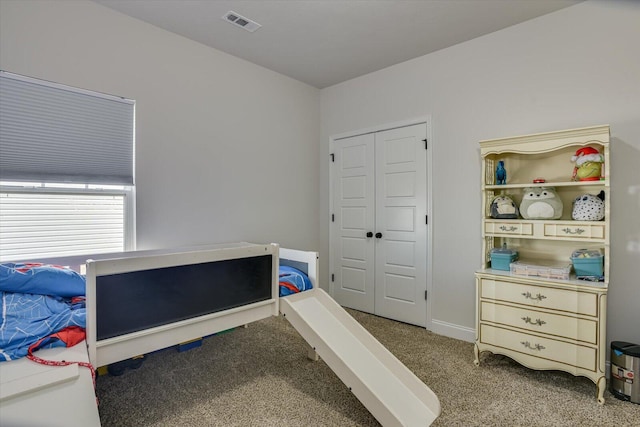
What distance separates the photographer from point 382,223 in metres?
3.61

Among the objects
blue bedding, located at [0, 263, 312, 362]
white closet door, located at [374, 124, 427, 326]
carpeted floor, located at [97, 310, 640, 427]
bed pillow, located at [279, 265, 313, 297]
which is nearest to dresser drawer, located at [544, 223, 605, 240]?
carpeted floor, located at [97, 310, 640, 427]

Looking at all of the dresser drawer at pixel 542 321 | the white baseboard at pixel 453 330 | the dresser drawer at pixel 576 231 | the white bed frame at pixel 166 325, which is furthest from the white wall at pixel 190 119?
the dresser drawer at pixel 576 231

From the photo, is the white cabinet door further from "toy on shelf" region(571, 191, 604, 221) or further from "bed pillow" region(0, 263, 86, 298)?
"bed pillow" region(0, 263, 86, 298)

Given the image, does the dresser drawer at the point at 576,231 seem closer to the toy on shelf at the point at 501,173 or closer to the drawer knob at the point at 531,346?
the toy on shelf at the point at 501,173

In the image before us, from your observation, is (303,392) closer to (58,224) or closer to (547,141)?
(58,224)

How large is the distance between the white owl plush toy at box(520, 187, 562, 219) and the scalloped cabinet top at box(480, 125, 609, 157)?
0.30 metres

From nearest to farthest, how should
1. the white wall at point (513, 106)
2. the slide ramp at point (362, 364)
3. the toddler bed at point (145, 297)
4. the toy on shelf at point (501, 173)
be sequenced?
the toddler bed at point (145, 297) < the slide ramp at point (362, 364) < the white wall at point (513, 106) < the toy on shelf at point (501, 173)

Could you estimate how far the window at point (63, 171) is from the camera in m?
2.18

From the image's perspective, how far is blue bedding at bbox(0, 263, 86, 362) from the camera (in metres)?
1.46

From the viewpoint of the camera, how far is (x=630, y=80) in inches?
89.5

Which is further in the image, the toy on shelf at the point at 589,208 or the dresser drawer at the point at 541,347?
the toy on shelf at the point at 589,208

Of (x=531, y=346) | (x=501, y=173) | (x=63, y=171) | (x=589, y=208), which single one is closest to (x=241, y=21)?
(x=63, y=171)

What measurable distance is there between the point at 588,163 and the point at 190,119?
3.10 metres

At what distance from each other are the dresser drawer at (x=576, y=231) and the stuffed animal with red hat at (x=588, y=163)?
1.06 ft
